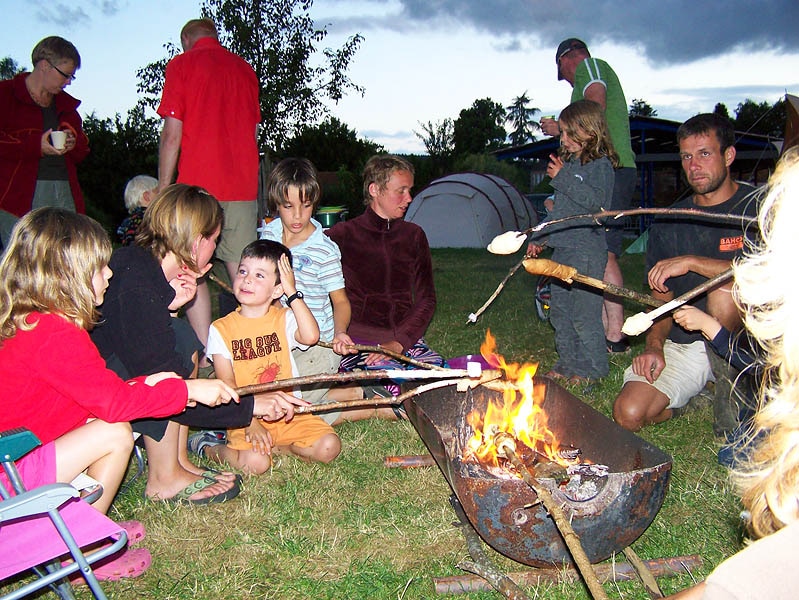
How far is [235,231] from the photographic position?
17.8 feet

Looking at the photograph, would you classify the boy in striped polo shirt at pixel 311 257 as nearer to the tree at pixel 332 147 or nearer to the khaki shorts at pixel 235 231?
the khaki shorts at pixel 235 231

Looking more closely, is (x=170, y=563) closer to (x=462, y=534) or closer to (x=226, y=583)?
(x=226, y=583)

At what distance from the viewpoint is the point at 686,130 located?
4203 millimetres

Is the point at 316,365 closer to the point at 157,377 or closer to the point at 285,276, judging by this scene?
the point at 285,276

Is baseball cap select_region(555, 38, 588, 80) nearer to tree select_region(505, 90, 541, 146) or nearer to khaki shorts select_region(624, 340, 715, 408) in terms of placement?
khaki shorts select_region(624, 340, 715, 408)

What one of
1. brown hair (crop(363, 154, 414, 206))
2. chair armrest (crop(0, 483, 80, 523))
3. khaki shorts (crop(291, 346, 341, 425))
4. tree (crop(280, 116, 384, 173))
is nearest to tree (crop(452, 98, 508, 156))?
tree (crop(280, 116, 384, 173))

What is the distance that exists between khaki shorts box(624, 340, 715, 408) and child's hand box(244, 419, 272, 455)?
7.90 feet

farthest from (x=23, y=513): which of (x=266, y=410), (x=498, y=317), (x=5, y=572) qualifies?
(x=498, y=317)

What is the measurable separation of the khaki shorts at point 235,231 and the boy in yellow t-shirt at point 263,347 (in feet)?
5.00

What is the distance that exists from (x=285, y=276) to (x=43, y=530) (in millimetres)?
1894

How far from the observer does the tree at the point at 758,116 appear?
25.5 m


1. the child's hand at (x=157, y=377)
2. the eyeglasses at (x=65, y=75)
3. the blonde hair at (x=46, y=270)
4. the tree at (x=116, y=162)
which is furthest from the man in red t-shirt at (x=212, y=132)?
the tree at (x=116, y=162)

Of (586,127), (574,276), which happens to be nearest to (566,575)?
(574,276)

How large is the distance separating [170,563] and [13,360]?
113 cm
